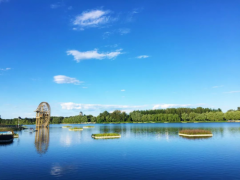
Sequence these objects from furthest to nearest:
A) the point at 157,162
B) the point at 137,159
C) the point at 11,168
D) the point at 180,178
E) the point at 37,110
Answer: the point at 37,110 < the point at 137,159 < the point at 157,162 < the point at 11,168 < the point at 180,178

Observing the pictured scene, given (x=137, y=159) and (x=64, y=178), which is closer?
(x=64, y=178)

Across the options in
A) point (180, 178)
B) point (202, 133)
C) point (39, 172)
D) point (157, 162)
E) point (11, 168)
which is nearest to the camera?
point (180, 178)

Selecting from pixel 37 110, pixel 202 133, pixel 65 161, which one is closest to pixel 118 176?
pixel 65 161

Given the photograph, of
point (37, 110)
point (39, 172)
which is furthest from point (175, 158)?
point (37, 110)

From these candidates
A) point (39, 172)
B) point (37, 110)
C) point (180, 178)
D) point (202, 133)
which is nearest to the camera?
point (180, 178)

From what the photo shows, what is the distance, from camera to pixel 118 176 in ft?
79.0

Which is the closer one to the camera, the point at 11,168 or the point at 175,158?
the point at 11,168

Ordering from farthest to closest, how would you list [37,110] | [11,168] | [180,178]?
[37,110]
[11,168]
[180,178]

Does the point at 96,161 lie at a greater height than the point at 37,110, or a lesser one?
lesser

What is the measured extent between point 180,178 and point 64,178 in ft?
44.8

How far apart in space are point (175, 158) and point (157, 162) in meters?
4.51

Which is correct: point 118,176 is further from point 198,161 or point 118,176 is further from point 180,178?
point 198,161

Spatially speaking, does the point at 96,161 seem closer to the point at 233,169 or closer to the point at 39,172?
the point at 39,172

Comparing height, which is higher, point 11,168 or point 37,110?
point 37,110
